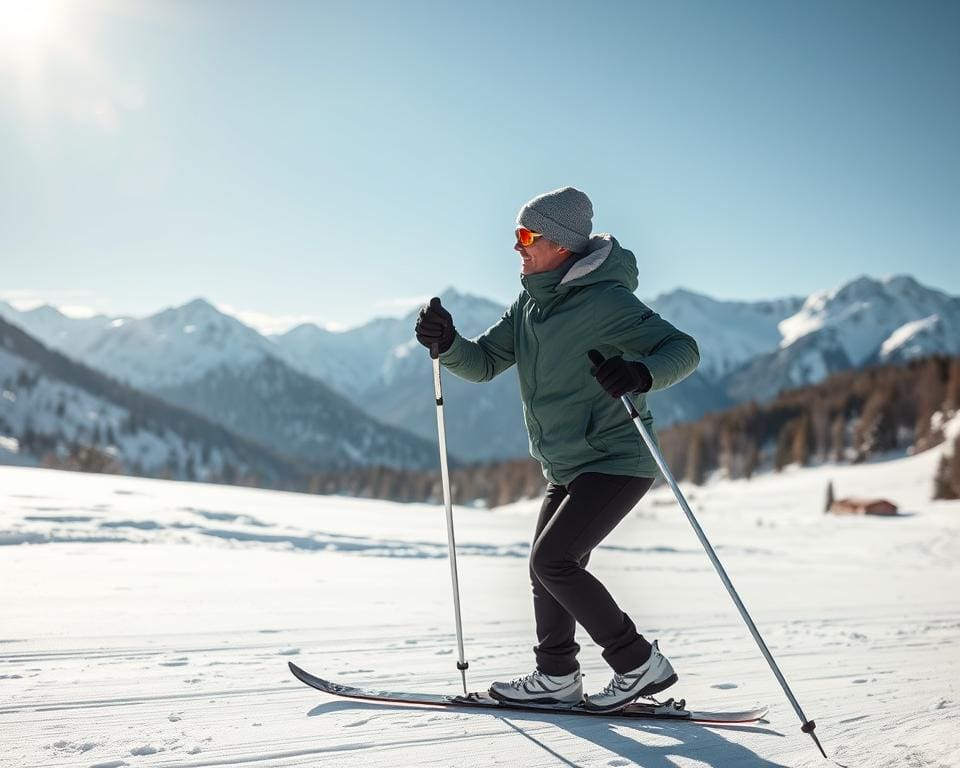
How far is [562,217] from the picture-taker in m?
3.26

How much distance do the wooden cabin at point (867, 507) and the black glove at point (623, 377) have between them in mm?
47073

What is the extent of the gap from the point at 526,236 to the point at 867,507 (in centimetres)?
4739

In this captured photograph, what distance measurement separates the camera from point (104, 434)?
162500 millimetres

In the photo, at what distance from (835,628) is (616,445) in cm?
385

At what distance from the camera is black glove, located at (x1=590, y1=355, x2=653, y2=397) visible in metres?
2.75

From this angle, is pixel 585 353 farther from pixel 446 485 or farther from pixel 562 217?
pixel 446 485

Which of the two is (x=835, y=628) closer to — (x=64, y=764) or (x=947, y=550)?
(x=64, y=764)

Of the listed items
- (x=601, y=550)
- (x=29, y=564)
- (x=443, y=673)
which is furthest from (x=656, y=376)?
(x=601, y=550)

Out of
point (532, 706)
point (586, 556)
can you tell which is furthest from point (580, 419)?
point (532, 706)

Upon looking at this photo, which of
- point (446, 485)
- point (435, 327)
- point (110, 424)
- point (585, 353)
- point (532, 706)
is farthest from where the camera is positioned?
point (110, 424)

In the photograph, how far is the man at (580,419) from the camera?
3.02 m

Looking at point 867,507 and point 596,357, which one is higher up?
point 596,357

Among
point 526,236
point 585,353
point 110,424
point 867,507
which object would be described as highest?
point 110,424

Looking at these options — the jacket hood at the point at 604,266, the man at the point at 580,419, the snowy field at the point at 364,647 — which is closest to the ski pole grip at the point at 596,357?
the man at the point at 580,419
